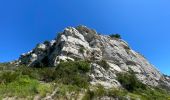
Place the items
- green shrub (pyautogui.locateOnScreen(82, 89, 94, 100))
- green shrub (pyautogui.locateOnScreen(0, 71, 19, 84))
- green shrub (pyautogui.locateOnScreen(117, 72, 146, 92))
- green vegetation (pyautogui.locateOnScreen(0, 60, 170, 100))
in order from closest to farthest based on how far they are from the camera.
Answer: green shrub (pyautogui.locateOnScreen(82, 89, 94, 100)) → green vegetation (pyautogui.locateOnScreen(0, 60, 170, 100)) → green shrub (pyautogui.locateOnScreen(0, 71, 19, 84)) → green shrub (pyautogui.locateOnScreen(117, 72, 146, 92))

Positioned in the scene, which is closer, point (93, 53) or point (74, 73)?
point (74, 73)

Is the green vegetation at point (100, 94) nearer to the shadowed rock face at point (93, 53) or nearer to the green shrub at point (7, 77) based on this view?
the shadowed rock face at point (93, 53)

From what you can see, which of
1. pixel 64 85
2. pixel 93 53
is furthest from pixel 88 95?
pixel 93 53

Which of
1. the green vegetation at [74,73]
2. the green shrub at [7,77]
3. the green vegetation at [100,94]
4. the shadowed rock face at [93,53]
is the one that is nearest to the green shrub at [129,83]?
the shadowed rock face at [93,53]

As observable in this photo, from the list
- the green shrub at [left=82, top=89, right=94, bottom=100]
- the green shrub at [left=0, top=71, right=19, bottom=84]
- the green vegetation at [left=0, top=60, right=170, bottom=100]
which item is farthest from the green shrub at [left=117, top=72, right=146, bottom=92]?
the green shrub at [left=0, top=71, right=19, bottom=84]

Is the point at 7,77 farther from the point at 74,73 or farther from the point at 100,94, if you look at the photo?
the point at 100,94

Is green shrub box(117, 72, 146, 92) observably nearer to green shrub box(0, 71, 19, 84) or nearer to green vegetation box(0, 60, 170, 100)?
green vegetation box(0, 60, 170, 100)

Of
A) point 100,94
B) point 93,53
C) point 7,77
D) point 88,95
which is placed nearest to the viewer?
point 88,95

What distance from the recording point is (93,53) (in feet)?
259

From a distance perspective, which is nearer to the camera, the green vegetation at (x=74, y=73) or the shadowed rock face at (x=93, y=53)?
the green vegetation at (x=74, y=73)

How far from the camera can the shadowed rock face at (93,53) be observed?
2852 inches

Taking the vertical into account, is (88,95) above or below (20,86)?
below

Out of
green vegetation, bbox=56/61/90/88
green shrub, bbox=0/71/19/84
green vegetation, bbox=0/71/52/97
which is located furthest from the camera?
green vegetation, bbox=56/61/90/88

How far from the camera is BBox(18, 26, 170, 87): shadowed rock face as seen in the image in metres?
72.4
